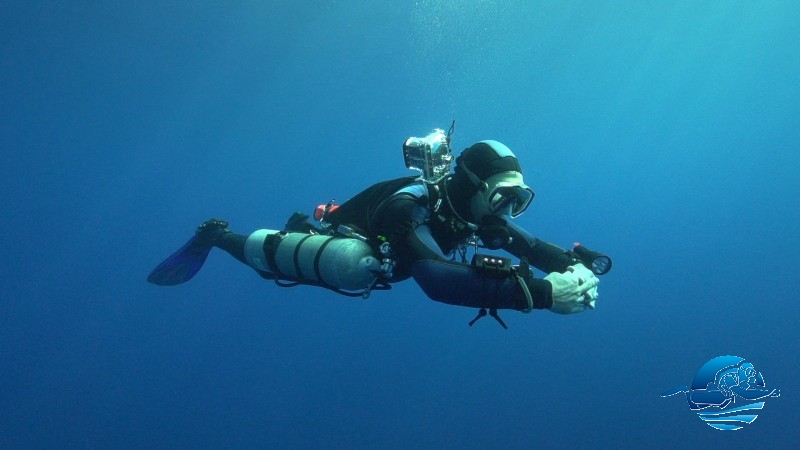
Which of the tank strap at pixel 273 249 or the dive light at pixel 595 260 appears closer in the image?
the dive light at pixel 595 260

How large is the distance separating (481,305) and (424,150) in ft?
4.60

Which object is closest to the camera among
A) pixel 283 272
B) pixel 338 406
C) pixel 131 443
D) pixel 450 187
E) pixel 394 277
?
pixel 450 187

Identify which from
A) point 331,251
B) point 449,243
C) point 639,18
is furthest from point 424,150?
point 639,18

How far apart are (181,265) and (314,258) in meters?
3.64

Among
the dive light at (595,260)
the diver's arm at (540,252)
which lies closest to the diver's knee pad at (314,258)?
the diver's arm at (540,252)

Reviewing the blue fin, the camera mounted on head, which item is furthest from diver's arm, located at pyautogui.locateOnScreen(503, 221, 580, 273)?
the blue fin

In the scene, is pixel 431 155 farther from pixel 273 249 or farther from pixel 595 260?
pixel 273 249

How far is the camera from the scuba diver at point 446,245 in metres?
2.49

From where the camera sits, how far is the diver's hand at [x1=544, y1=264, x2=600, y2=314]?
2459mm

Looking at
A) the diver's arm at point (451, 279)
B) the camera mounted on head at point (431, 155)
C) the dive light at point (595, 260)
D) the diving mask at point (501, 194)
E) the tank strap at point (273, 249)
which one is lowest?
the diver's arm at point (451, 279)

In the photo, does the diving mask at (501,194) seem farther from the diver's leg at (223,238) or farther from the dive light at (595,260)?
the diver's leg at (223,238)

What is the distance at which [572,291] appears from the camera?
8.11ft

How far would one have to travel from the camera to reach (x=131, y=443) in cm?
1383

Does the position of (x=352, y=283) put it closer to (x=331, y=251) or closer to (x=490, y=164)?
(x=331, y=251)
